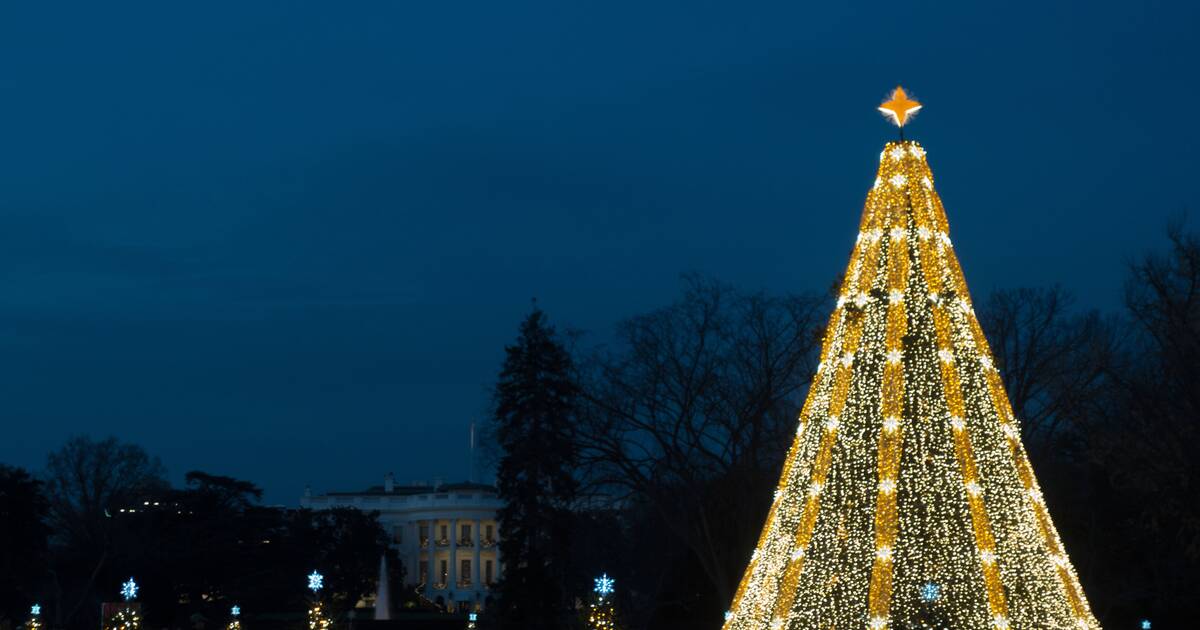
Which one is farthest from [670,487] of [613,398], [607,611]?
[607,611]

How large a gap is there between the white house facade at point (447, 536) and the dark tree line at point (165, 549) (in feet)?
87.3

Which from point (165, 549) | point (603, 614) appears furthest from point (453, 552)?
point (603, 614)

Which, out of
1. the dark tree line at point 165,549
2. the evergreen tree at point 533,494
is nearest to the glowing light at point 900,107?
the evergreen tree at point 533,494

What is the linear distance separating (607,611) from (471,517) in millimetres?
63069

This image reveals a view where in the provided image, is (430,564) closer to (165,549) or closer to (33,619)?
(165,549)

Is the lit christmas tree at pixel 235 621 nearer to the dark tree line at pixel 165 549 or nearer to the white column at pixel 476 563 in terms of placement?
the dark tree line at pixel 165 549

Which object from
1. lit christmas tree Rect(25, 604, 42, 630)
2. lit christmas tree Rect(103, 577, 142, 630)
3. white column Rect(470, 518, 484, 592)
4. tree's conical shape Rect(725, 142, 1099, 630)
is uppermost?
white column Rect(470, 518, 484, 592)

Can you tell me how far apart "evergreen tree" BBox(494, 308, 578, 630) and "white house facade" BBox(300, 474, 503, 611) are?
167 feet

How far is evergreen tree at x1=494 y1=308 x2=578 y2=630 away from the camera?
47.6m

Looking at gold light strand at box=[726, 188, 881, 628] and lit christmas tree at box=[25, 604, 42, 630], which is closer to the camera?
gold light strand at box=[726, 188, 881, 628]

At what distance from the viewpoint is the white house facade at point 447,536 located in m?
102

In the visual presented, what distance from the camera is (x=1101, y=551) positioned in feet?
129

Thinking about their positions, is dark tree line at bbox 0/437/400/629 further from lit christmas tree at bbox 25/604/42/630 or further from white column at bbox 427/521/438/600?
white column at bbox 427/521/438/600

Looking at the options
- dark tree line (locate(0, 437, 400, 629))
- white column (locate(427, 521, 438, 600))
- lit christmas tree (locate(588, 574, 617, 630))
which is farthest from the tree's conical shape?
white column (locate(427, 521, 438, 600))
